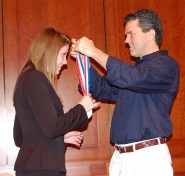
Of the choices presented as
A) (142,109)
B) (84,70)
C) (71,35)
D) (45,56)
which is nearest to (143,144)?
(142,109)

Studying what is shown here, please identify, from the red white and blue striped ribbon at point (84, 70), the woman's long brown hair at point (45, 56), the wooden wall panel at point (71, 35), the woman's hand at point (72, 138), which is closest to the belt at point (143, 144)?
the woman's hand at point (72, 138)

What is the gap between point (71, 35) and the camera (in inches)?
105

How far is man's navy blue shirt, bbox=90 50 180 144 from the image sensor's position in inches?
72.0

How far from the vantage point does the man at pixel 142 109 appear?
1.84m

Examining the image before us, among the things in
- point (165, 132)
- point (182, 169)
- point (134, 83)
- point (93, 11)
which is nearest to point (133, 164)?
point (165, 132)

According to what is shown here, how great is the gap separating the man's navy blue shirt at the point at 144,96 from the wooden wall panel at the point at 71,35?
25.6 inches

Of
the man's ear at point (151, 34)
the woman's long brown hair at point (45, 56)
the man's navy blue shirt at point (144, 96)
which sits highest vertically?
the man's ear at point (151, 34)

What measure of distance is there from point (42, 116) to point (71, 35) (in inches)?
47.6

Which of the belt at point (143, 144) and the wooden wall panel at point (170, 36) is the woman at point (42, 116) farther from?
the wooden wall panel at point (170, 36)

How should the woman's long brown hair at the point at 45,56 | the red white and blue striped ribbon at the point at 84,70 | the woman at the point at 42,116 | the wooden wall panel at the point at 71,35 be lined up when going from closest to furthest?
the woman at the point at 42,116, the woman's long brown hair at the point at 45,56, the red white and blue striped ribbon at the point at 84,70, the wooden wall panel at the point at 71,35

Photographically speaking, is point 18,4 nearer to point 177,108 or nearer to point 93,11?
point 93,11

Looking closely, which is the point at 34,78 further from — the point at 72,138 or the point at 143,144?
the point at 143,144

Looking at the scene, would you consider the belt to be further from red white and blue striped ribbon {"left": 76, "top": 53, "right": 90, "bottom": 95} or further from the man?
red white and blue striped ribbon {"left": 76, "top": 53, "right": 90, "bottom": 95}

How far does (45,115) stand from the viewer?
1575 mm
